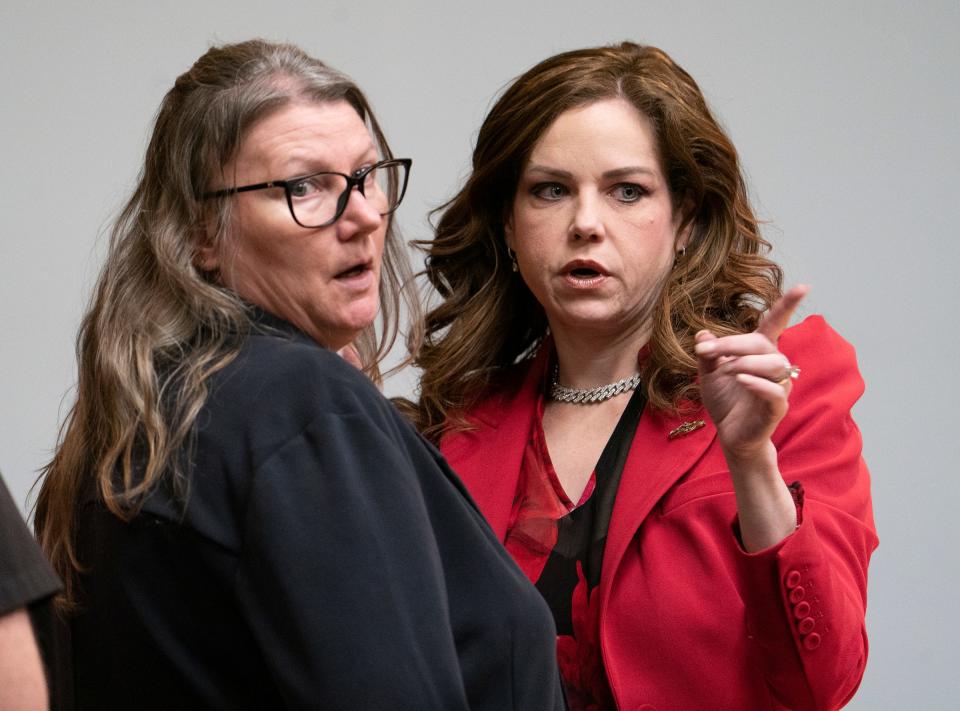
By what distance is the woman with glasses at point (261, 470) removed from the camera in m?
1.11

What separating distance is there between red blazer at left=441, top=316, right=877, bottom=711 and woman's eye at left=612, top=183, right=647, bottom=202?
0.92ft

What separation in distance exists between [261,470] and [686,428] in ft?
2.92

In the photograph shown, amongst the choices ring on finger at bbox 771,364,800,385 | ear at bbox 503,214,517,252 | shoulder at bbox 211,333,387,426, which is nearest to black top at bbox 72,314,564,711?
shoulder at bbox 211,333,387,426

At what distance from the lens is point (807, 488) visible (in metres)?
1.79

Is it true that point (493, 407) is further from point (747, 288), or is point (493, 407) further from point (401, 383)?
point (401, 383)

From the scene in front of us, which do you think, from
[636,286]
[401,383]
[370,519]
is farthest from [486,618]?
[401,383]

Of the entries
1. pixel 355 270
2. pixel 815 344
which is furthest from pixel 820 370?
pixel 355 270

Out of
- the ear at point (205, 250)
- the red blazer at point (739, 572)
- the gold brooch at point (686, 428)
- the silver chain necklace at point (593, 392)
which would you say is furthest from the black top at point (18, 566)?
the silver chain necklace at point (593, 392)

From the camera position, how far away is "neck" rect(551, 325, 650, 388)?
80.3 inches

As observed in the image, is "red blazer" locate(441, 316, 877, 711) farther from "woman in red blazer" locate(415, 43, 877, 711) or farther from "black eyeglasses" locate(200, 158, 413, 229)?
"black eyeglasses" locate(200, 158, 413, 229)

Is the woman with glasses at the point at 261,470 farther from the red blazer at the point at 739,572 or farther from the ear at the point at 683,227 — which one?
the ear at the point at 683,227

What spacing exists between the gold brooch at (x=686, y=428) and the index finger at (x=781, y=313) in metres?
0.40

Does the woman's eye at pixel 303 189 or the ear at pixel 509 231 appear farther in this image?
the ear at pixel 509 231

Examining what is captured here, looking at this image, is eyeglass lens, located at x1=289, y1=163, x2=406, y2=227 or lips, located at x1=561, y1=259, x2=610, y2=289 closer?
eyeglass lens, located at x1=289, y1=163, x2=406, y2=227
